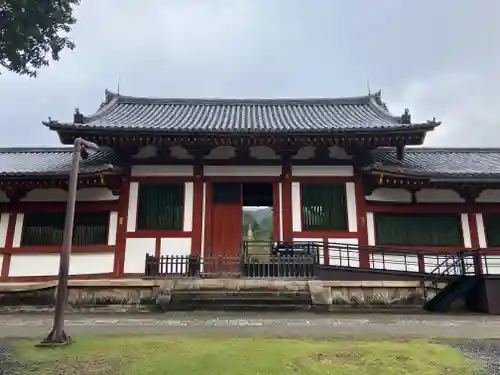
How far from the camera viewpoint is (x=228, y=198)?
1383 centimetres

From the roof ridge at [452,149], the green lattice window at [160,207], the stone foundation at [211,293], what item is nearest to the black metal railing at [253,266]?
the stone foundation at [211,293]

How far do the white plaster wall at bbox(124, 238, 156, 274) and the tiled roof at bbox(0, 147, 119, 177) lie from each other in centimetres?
262

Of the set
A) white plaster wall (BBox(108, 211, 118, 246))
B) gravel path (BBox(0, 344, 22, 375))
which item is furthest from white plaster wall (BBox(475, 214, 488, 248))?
gravel path (BBox(0, 344, 22, 375))

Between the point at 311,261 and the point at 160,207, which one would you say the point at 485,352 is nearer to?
the point at 311,261

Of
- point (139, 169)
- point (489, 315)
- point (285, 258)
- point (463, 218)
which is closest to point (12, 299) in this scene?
point (139, 169)

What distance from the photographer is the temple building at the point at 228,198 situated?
1277 cm

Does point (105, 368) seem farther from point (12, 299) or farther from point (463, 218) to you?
point (463, 218)

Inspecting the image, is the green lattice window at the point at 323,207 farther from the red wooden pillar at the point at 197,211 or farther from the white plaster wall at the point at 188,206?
the white plaster wall at the point at 188,206

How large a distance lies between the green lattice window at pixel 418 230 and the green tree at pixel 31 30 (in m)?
11.0

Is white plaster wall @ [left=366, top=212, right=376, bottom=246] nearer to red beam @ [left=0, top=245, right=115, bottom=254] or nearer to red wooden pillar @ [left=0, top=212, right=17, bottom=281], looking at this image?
red beam @ [left=0, top=245, right=115, bottom=254]

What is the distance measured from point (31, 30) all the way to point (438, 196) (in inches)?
525

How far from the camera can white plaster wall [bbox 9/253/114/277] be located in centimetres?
1281

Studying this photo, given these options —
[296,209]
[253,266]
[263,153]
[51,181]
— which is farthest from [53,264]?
[296,209]

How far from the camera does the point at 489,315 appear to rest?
1005 centimetres
